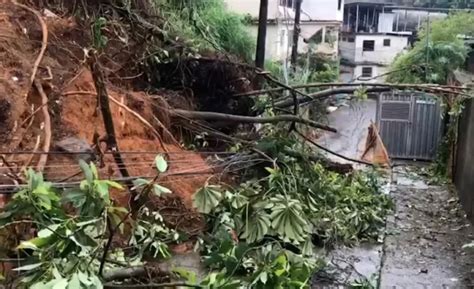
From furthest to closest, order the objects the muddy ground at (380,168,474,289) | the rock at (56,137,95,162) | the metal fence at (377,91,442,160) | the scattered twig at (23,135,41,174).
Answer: the metal fence at (377,91,442,160)
the muddy ground at (380,168,474,289)
the rock at (56,137,95,162)
the scattered twig at (23,135,41,174)

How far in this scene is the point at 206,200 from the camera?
298cm

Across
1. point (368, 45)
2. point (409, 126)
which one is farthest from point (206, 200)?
point (368, 45)

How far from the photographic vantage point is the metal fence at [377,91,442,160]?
42.6 ft

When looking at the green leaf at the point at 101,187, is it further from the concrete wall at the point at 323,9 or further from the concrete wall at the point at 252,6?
the concrete wall at the point at 323,9

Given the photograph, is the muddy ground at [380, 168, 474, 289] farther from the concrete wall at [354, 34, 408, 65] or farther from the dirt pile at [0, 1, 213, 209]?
the concrete wall at [354, 34, 408, 65]

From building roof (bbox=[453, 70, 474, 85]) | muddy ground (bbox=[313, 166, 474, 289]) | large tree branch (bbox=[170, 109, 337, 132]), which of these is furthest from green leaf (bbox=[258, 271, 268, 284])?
building roof (bbox=[453, 70, 474, 85])

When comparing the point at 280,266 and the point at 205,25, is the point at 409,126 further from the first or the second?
the point at 280,266

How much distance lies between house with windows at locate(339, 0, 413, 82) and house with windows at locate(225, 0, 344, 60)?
4.37ft

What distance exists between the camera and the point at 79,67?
4.84 metres

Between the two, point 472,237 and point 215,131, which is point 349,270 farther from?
point 472,237

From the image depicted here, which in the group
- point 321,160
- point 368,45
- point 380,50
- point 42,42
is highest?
point 368,45

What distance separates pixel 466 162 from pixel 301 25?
478 inches

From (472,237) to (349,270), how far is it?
3296 millimetres

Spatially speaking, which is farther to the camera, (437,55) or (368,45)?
(368,45)
